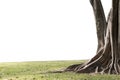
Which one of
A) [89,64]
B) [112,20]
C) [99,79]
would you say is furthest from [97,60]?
[99,79]

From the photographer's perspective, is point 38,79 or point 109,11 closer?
point 38,79

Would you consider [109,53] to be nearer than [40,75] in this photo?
No

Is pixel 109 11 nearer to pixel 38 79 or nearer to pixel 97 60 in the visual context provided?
pixel 97 60

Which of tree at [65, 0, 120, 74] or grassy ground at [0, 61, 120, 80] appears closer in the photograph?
grassy ground at [0, 61, 120, 80]

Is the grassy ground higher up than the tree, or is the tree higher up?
the tree

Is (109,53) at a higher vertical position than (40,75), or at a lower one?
higher

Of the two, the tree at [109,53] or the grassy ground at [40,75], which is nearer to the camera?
the grassy ground at [40,75]

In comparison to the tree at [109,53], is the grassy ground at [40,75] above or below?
below

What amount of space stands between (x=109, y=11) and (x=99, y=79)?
24.6 feet

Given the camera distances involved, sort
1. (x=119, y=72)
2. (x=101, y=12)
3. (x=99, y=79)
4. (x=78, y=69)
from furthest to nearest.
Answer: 1. (x=101, y=12)
2. (x=78, y=69)
3. (x=119, y=72)
4. (x=99, y=79)

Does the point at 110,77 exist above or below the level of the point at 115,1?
below

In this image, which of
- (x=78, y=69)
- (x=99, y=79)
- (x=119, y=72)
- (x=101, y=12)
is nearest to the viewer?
(x=99, y=79)

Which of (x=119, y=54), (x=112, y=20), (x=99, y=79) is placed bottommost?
(x=99, y=79)

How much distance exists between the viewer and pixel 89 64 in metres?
26.1
